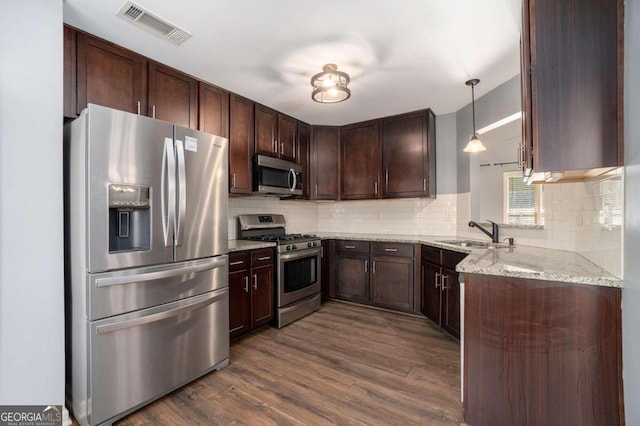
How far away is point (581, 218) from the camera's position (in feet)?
6.37

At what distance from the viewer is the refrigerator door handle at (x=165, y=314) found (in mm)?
1619

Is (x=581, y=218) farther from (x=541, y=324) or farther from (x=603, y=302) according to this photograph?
(x=541, y=324)

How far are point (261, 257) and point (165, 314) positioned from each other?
114 centimetres

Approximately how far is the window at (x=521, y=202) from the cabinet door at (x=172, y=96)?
3.20 metres

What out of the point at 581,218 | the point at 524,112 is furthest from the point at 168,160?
the point at 581,218

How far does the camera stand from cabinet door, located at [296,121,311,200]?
3835mm

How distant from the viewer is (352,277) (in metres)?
3.78

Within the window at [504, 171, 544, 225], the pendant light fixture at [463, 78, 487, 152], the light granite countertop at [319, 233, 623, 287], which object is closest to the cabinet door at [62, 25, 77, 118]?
the light granite countertop at [319, 233, 623, 287]

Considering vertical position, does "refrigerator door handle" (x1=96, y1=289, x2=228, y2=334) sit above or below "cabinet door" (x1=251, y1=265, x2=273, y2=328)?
above

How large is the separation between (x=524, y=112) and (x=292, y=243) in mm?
2331

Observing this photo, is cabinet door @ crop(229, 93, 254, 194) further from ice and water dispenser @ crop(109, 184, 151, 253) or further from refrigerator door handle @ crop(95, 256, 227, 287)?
ice and water dispenser @ crop(109, 184, 151, 253)

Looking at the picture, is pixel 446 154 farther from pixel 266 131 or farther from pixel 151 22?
pixel 151 22

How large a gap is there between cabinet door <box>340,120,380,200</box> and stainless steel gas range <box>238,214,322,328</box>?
935 millimetres

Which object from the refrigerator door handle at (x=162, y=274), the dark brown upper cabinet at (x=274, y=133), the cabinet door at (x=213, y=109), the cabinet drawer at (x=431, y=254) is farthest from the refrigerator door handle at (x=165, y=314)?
the cabinet drawer at (x=431, y=254)
